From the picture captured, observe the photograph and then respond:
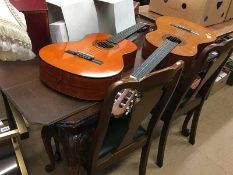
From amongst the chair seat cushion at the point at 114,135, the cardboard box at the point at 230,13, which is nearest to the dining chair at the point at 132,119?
the chair seat cushion at the point at 114,135

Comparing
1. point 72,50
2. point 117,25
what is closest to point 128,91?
point 72,50

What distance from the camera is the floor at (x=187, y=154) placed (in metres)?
1.63

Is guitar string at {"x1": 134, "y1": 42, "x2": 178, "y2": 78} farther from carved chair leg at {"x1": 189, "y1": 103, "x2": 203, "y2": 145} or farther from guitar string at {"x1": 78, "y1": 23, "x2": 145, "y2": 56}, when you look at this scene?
carved chair leg at {"x1": 189, "y1": 103, "x2": 203, "y2": 145}

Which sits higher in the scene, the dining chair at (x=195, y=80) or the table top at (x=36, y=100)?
the table top at (x=36, y=100)

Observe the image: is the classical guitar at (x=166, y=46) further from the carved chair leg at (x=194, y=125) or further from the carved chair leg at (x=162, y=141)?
the carved chair leg at (x=194, y=125)

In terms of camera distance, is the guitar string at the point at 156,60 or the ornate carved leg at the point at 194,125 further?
the ornate carved leg at the point at 194,125

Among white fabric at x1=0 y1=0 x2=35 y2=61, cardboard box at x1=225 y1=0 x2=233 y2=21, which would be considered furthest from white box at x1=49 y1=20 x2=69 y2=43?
cardboard box at x1=225 y1=0 x2=233 y2=21

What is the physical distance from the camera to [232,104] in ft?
7.77

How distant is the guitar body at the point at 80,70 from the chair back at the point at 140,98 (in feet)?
0.46

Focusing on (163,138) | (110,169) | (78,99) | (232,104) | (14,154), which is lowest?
(232,104)

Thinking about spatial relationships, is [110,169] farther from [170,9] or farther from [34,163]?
[170,9]

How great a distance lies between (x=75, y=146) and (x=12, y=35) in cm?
53

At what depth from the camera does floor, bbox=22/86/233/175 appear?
1632mm

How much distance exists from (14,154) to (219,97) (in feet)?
6.40
